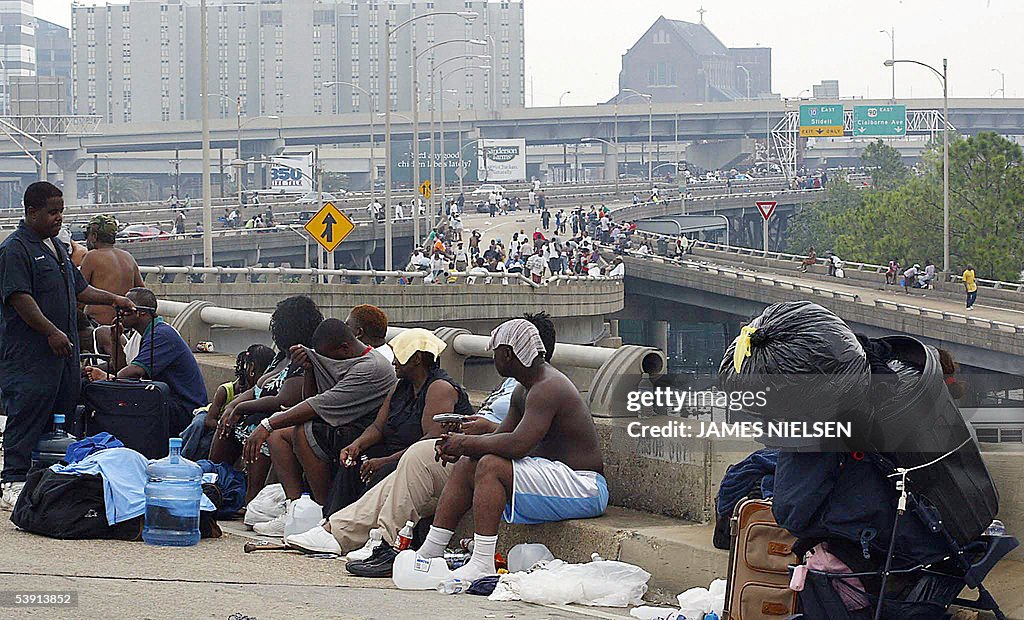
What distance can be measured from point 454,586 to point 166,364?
3663 millimetres

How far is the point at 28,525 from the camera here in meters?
7.97

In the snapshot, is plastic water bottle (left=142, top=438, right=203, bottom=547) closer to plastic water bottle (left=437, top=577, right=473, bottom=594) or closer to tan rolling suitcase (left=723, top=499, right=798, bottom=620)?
plastic water bottle (left=437, top=577, right=473, bottom=594)

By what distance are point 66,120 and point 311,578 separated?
6926cm

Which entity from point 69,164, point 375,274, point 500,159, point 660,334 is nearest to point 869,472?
point 375,274

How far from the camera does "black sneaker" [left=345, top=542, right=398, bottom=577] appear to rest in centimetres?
733

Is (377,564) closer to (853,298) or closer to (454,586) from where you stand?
(454,586)

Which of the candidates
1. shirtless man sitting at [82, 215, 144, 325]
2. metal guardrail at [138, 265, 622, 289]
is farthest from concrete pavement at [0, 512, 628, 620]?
metal guardrail at [138, 265, 622, 289]

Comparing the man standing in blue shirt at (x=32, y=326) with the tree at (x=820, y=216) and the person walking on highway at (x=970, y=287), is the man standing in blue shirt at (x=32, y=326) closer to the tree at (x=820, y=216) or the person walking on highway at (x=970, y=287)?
the person walking on highway at (x=970, y=287)

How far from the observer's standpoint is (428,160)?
481 ft

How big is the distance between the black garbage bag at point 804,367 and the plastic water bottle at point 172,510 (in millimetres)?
4092

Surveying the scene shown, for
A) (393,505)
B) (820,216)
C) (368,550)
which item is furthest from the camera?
(820,216)

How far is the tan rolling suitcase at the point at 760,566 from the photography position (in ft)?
17.6

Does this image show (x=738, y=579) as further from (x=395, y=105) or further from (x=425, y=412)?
(x=395, y=105)

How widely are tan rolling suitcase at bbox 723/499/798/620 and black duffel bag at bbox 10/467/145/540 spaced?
151 inches
